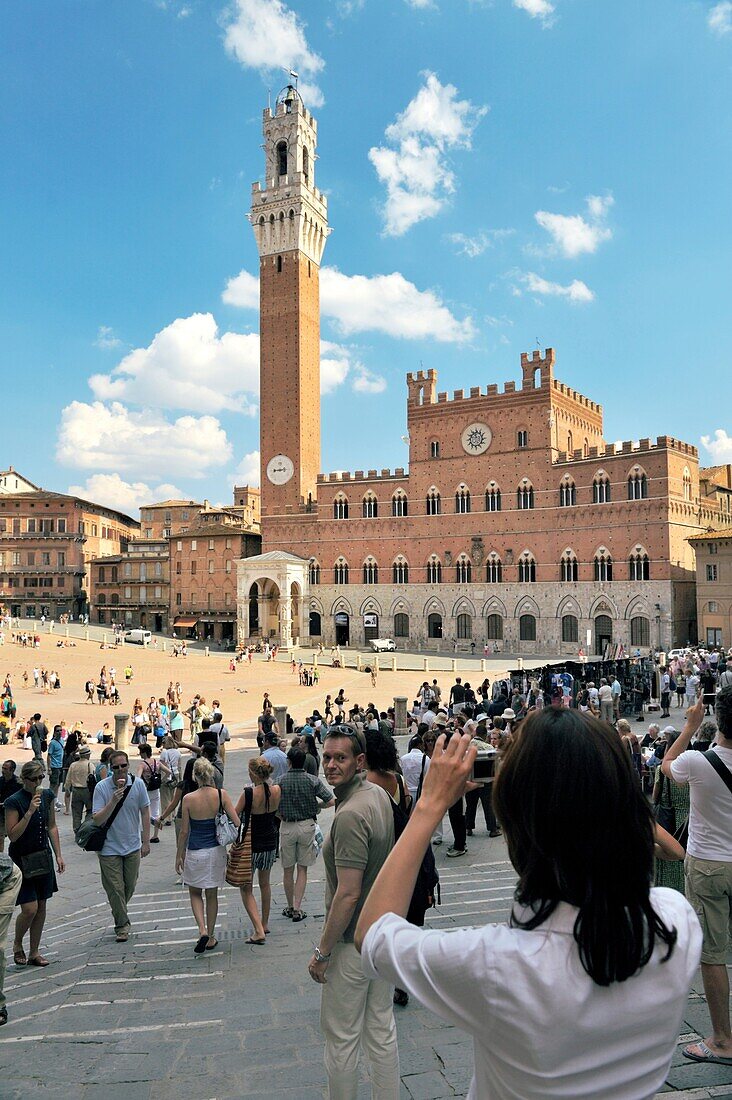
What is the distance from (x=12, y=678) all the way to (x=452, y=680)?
20681 millimetres

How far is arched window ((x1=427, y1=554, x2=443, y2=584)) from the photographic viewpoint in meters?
48.0

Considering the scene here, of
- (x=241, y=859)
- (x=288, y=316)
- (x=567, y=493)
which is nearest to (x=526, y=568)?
(x=567, y=493)

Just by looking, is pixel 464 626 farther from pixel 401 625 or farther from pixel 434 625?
pixel 401 625

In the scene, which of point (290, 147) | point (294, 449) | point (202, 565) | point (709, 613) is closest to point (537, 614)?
point (709, 613)

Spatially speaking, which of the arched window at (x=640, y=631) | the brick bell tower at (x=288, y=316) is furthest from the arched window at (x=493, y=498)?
the brick bell tower at (x=288, y=316)

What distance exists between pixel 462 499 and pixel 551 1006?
46.7 metres

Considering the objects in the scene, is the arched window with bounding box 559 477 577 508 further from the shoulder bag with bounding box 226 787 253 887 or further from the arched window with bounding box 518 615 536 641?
the shoulder bag with bounding box 226 787 253 887

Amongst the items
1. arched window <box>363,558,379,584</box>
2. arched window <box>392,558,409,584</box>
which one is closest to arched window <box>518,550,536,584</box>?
arched window <box>392,558,409,584</box>

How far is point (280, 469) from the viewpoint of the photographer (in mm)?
53281

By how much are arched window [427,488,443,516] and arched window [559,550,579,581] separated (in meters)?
8.53

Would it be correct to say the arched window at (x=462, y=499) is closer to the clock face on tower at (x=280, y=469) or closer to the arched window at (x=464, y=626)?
the arched window at (x=464, y=626)

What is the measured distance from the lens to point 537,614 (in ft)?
146

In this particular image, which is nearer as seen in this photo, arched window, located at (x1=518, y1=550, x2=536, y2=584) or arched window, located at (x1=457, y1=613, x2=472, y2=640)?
arched window, located at (x1=518, y1=550, x2=536, y2=584)

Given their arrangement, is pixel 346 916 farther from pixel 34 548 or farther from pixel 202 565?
pixel 34 548
